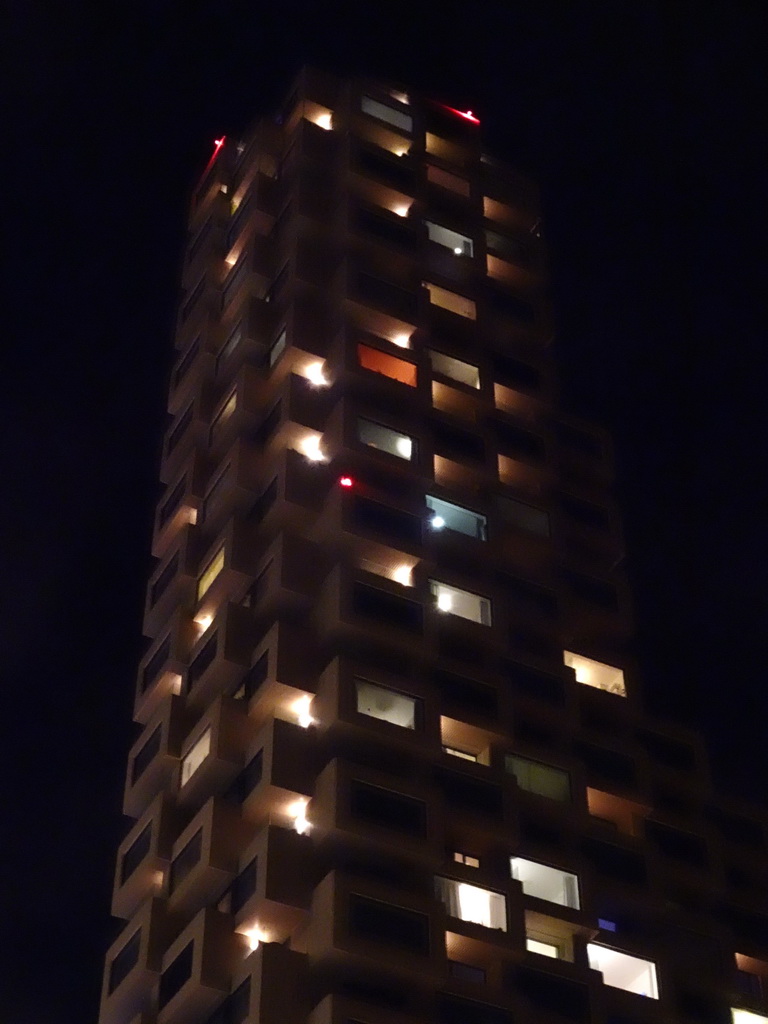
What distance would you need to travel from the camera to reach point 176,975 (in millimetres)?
44750

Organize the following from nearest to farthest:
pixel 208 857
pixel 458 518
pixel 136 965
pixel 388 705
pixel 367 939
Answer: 1. pixel 367 939
2. pixel 208 857
3. pixel 136 965
4. pixel 388 705
5. pixel 458 518

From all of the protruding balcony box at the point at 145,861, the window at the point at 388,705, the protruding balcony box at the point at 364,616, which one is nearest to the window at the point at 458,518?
the protruding balcony box at the point at 364,616

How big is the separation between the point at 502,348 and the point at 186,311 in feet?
49.1

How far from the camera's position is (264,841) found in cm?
4428

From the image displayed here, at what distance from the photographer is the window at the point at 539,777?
5012cm

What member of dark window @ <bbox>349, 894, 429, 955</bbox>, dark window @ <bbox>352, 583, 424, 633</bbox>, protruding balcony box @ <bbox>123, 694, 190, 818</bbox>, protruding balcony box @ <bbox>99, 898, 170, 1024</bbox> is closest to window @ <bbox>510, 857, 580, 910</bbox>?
dark window @ <bbox>349, 894, 429, 955</bbox>

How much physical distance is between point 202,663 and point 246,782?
6218 millimetres

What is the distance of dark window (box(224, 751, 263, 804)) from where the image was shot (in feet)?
154

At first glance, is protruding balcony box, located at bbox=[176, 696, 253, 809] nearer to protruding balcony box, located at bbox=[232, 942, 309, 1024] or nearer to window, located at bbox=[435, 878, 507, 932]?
protruding balcony box, located at bbox=[232, 942, 309, 1024]

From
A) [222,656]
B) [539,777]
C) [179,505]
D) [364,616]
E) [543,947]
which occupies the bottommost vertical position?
[543,947]

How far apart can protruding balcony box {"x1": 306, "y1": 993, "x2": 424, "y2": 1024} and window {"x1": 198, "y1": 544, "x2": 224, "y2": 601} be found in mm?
17695

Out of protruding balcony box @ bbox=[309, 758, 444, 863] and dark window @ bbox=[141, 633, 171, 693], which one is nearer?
protruding balcony box @ bbox=[309, 758, 444, 863]

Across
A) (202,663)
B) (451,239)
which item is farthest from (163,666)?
(451,239)

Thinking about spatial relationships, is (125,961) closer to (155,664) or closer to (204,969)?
(204,969)
